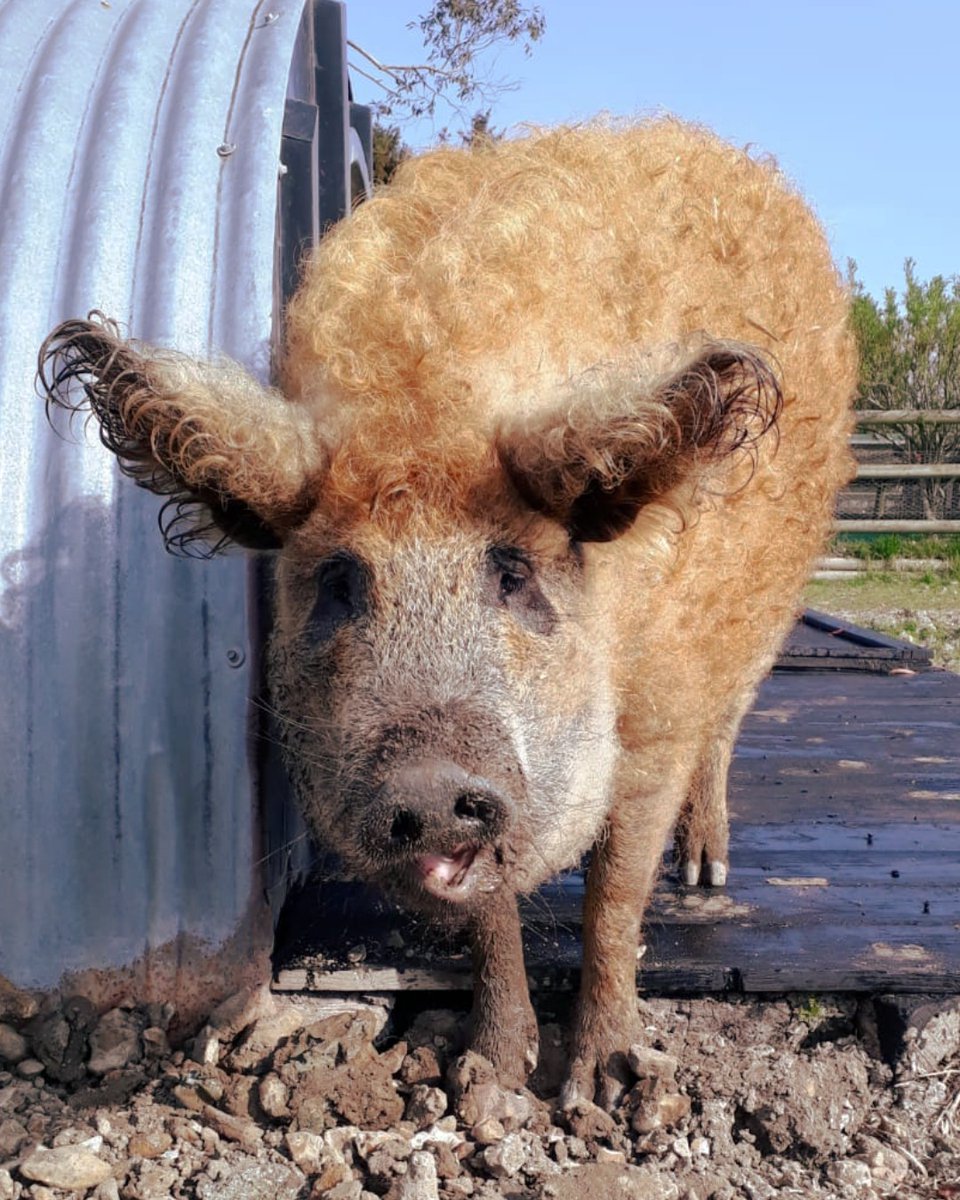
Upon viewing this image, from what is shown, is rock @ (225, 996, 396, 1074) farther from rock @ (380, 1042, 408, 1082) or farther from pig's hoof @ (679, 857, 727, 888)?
pig's hoof @ (679, 857, 727, 888)

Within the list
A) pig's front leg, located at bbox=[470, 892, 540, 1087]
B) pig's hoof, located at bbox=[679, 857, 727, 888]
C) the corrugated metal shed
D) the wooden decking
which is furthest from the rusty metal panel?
pig's hoof, located at bbox=[679, 857, 727, 888]

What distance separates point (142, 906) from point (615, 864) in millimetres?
1319

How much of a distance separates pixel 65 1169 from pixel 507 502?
1.75 meters

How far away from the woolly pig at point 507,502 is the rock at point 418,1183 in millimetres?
548

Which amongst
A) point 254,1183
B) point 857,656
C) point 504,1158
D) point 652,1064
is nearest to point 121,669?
point 254,1183

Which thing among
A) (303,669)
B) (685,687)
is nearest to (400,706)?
(303,669)

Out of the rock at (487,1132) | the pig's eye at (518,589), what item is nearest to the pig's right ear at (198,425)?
the pig's eye at (518,589)

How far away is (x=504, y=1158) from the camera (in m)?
3.12

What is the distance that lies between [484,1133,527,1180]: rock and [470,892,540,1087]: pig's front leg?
360 mm

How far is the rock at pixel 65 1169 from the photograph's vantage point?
→ 9.82 feet

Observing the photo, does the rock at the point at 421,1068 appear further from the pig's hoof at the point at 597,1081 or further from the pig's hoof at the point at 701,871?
the pig's hoof at the point at 701,871

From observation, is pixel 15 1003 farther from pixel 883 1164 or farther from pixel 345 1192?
pixel 883 1164

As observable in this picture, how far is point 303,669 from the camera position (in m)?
3.08

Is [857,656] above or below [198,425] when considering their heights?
below
